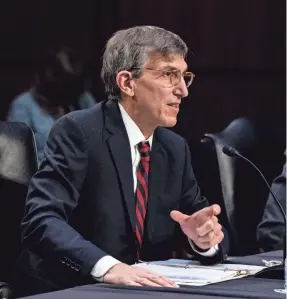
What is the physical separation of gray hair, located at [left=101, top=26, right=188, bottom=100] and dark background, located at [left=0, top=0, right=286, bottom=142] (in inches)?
116

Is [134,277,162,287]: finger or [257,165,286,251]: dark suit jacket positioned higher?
[134,277,162,287]: finger

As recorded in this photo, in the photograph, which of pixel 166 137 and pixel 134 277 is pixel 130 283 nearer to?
pixel 134 277

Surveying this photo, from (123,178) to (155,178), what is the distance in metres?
0.13

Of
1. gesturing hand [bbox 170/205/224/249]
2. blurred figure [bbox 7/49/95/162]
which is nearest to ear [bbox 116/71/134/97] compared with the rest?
gesturing hand [bbox 170/205/224/249]

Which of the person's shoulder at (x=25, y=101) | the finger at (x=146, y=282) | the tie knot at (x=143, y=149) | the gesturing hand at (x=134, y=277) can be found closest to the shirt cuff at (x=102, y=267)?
the gesturing hand at (x=134, y=277)

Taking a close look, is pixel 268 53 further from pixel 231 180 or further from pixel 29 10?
pixel 231 180

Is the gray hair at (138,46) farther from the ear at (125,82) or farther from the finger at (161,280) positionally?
the finger at (161,280)

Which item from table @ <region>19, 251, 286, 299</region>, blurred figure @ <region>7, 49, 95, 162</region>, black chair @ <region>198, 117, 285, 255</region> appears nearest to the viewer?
table @ <region>19, 251, 286, 299</region>

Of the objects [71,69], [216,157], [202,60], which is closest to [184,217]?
[216,157]

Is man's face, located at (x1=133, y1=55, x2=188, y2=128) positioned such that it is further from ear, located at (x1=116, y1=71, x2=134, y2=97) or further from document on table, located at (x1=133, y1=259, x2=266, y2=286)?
document on table, located at (x1=133, y1=259, x2=266, y2=286)

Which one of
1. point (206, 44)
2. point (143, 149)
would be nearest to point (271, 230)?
point (143, 149)

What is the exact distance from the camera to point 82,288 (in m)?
2.27

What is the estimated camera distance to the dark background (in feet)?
20.0

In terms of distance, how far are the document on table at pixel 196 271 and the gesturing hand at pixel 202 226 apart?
75 mm
